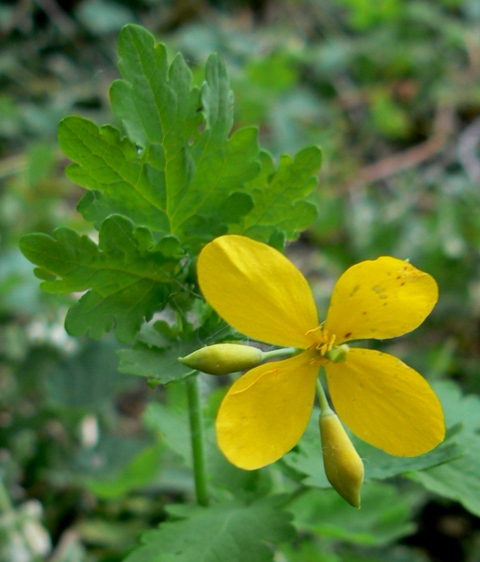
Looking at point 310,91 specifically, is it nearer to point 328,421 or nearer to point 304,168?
point 304,168

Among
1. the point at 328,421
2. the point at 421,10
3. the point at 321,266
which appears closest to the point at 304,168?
the point at 328,421

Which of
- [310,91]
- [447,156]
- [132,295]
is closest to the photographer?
[132,295]

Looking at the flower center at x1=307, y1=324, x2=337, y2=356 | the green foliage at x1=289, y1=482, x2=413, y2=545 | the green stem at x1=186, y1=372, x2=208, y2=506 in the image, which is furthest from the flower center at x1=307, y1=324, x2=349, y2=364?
the green foliage at x1=289, y1=482, x2=413, y2=545

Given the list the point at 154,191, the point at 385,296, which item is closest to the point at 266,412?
the point at 385,296

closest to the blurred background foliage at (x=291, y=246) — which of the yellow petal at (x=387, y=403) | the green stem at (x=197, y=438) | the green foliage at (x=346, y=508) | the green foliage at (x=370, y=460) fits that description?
the green foliage at (x=346, y=508)

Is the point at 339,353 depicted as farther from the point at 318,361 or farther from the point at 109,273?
the point at 109,273

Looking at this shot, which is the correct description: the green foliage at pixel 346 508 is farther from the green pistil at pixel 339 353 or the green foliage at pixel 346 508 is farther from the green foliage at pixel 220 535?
the green pistil at pixel 339 353

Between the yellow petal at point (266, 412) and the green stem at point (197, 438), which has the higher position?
the yellow petal at point (266, 412)

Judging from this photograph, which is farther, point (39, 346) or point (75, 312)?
point (39, 346)
